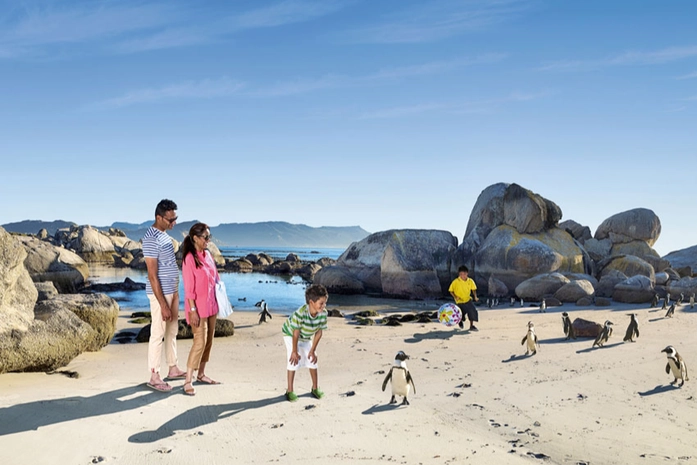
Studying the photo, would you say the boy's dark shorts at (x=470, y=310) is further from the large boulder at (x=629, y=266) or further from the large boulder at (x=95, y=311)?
the large boulder at (x=629, y=266)

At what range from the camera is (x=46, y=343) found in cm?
757

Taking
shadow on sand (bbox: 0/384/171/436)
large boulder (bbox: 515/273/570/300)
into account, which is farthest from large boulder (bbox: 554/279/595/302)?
shadow on sand (bbox: 0/384/171/436)

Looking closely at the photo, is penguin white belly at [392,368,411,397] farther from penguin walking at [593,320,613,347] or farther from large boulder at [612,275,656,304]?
large boulder at [612,275,656,304]

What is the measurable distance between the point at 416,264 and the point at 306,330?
23.9 meters

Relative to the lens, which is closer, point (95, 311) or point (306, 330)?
point (306, 330)

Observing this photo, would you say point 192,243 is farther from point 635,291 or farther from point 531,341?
point 635,291

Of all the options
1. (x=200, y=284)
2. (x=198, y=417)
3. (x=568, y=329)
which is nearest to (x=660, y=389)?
(x=568, y=329)

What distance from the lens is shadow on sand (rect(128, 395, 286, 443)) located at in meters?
4.94

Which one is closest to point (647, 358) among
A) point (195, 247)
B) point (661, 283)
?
point (195, 247)

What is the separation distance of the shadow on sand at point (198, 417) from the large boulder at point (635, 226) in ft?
125

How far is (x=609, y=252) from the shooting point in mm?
38406

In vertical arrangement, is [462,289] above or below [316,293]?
below

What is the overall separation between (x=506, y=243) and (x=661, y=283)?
767 cm

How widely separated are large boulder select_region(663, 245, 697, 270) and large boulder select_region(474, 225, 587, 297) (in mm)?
12045
